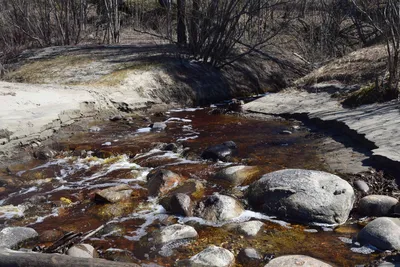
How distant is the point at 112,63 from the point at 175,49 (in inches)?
83.8

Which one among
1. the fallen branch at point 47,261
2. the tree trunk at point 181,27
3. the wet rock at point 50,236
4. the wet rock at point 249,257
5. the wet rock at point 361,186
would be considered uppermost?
the tree trunk at point 181,27

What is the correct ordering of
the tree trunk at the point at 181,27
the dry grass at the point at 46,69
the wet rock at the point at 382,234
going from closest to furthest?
1. the wet rock at the point at 382,234
2. the dry grass at the point at 46,69
3. the tree trunk at the point at 181,27

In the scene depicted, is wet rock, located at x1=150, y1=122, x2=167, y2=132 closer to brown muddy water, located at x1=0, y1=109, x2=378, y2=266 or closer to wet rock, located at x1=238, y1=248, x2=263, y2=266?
brown muddy water, located at x1=0, y1=109, x2=378, y2=266

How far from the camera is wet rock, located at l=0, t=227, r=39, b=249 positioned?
4.66m

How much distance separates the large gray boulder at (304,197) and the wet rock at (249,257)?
965mm

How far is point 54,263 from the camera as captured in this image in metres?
3.40

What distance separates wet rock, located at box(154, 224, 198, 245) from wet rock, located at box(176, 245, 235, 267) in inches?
17.9

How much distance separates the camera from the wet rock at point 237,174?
6398 mm

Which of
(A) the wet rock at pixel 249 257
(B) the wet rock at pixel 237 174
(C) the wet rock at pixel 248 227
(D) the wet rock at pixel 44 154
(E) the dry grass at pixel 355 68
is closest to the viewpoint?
(A) the wet rock at pixel 249 257

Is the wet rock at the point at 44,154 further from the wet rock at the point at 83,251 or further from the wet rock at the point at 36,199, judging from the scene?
the wet rock at the point at 83,251

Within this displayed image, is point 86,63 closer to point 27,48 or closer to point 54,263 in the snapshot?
point 27,48

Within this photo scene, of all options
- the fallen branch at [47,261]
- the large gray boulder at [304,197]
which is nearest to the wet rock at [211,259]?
the fallen branch at [47,261]

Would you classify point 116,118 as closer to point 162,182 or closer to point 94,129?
point 94,129

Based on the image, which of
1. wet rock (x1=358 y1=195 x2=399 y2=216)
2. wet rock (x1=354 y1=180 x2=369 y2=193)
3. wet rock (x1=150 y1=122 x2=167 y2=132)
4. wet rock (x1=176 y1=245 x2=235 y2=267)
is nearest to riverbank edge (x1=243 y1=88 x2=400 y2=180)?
wet rock (x1=354 y1=180 x2=369 y2=193)
